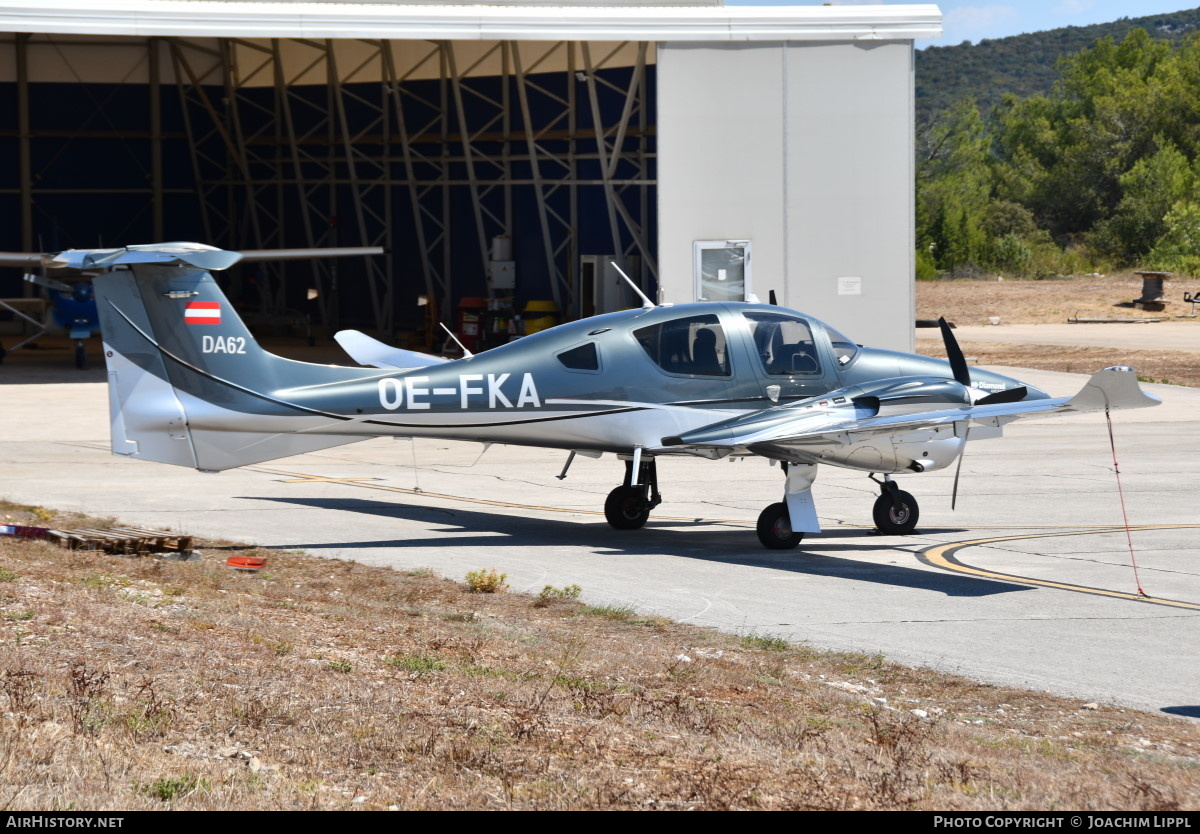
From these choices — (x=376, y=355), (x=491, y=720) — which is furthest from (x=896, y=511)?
(x=491, y=720)

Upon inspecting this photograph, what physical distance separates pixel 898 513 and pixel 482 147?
3007 centimetres

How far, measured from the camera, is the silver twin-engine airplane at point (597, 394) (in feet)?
47.2

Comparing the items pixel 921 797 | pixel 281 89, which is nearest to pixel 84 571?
pixel 921 797

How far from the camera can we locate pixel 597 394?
50.7 ft

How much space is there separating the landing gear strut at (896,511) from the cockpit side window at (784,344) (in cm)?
149

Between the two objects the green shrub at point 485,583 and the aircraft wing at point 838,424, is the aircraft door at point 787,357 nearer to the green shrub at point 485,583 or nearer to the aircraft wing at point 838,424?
the aircraft wing at point 838,424

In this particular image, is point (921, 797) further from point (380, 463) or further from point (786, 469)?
point (380, 463)

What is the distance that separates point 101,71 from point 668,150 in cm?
2735

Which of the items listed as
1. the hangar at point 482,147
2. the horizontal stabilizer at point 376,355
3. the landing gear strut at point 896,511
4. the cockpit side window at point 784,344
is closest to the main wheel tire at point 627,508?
the cockpit side window at point 784,344

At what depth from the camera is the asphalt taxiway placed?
11227 mm

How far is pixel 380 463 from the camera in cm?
2269

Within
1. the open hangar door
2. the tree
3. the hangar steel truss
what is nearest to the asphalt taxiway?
the hangar steel truss

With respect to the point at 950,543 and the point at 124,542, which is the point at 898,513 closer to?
the point at 950,543

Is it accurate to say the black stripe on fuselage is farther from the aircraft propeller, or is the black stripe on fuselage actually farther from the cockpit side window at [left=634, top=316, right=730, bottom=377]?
the aircraft propeller
